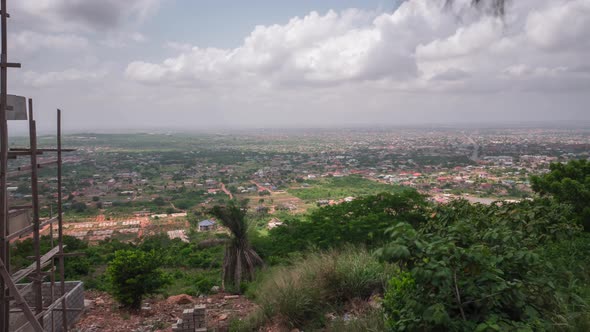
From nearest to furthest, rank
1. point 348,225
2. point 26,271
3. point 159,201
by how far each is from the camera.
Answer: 1. point 26,271
2. point 348,225
3. point 159,201

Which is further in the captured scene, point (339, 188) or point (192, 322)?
point (339, 188)

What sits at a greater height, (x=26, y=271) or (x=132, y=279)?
(x=26, y=271)

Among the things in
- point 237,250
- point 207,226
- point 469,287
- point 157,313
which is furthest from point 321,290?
point 207,226

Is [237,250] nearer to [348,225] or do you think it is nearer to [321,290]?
[348,225]

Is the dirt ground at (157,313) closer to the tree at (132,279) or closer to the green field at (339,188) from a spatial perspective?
the tree at (132,279)

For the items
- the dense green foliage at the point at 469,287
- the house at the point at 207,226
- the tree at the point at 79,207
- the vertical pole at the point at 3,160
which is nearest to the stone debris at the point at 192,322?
the vertical pole at the point at 3,160

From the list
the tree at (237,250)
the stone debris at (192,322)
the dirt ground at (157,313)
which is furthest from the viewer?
the tree at (237,250)

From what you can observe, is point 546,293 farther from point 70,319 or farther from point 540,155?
point 540,155
